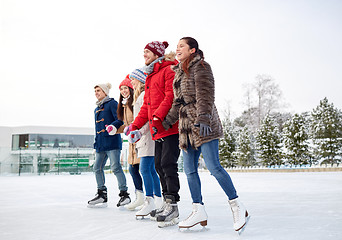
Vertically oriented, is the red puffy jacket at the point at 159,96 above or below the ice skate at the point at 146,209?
above

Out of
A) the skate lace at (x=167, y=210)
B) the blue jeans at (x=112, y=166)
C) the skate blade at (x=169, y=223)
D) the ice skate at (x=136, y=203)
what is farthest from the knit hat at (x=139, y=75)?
the skate blade at (x=169, y=223)

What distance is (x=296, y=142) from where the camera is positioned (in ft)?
79.4

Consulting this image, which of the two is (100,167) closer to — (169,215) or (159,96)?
(159,96)

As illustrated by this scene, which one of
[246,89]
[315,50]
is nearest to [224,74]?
[315,50]

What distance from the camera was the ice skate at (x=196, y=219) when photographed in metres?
2.53

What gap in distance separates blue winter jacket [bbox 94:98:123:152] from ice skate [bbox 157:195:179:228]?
1.46 m

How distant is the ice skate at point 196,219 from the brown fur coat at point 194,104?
0.49 meters

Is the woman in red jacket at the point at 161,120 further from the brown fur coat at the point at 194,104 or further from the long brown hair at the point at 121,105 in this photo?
the long brown hair at the point at 121,105

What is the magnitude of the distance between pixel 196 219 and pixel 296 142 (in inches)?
921

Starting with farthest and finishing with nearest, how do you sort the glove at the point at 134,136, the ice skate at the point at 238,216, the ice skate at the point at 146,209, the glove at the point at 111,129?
the glove at the point at 111,129 → the ice skate at the point at 146,209 → the glove at the point at 134,136 → the ice skate at the point at 238,216

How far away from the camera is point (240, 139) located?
91.5 ft

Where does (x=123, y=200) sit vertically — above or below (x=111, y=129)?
below

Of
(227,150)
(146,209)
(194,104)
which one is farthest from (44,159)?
(194,104)

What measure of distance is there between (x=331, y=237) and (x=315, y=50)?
57.7ft
